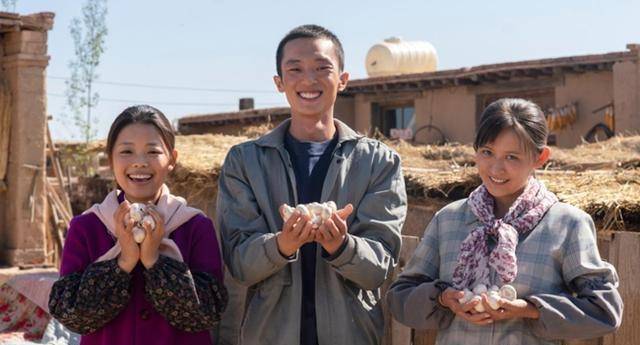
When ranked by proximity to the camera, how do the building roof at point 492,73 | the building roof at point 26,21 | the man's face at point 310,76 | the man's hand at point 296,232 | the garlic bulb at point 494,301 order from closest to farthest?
the garlic bulb at point 494,301
the man's hand at point 296,232
the man's face at point 310,76
the building roof at point 26,21
the building roof at point 492,73

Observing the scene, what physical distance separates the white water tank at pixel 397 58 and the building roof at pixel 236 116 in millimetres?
2620

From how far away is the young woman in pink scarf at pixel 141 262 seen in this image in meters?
2.98

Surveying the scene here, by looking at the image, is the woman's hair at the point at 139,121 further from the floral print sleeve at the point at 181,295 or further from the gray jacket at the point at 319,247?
the floral print sleeve at the point at 181,295

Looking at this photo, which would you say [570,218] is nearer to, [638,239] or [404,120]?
[638,239]

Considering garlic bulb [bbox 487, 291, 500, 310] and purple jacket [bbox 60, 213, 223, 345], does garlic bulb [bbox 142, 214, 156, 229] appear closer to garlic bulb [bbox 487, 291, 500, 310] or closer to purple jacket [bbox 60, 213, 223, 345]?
purple jacket [bbox 60, 213, 223, 345]

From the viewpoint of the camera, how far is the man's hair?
3324mm

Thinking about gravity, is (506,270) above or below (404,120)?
below

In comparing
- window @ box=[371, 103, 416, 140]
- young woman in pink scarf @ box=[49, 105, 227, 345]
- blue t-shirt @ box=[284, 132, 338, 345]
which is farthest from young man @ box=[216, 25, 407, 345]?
window @ box=[371, 103, 416, 140]

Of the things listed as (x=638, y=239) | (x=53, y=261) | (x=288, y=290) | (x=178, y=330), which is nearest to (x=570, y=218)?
(x=638, y=239)

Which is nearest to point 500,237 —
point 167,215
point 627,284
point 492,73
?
point 627,284

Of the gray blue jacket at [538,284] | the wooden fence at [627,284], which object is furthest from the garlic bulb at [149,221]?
the wooden fence at [627,284]

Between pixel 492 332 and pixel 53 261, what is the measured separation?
9574 millimetres

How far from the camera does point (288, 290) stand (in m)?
3.16

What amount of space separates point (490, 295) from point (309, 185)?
0.82 meters
